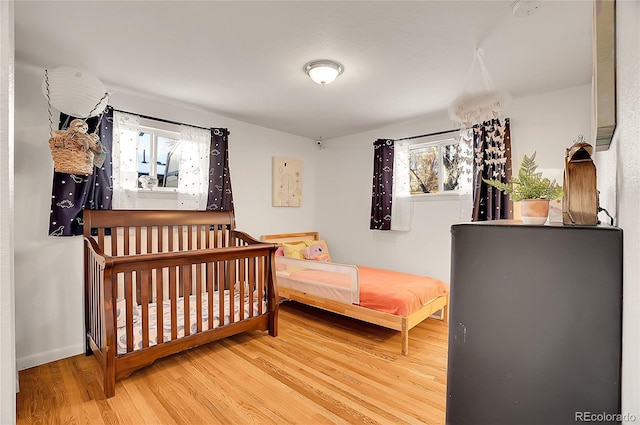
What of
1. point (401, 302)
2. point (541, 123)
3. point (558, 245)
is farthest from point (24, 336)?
point (541, 123)

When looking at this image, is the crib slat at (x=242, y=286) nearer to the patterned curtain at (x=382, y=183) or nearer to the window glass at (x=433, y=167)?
the patterned curtain at (x=382, y=183)

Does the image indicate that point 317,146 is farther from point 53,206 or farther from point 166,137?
point 53,206

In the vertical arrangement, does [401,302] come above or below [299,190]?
below

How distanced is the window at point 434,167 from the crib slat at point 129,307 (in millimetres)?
3121

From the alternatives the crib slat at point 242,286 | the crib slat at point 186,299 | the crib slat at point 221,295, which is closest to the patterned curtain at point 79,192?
the crib slat at point 186,299

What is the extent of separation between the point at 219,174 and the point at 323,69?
1789 millimetres

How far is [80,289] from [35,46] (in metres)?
1.89

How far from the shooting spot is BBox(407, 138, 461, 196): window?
3.47 m

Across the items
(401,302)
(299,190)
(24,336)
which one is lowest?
(24,336)

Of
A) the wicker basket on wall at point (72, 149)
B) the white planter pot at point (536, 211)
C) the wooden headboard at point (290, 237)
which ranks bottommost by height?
the wooden headboard at point (290, 237)

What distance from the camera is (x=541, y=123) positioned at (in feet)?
9.23

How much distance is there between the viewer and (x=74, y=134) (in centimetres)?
210

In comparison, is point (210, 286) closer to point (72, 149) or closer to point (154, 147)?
point (72, 149)

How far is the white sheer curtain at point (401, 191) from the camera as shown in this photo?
371 centimetres
